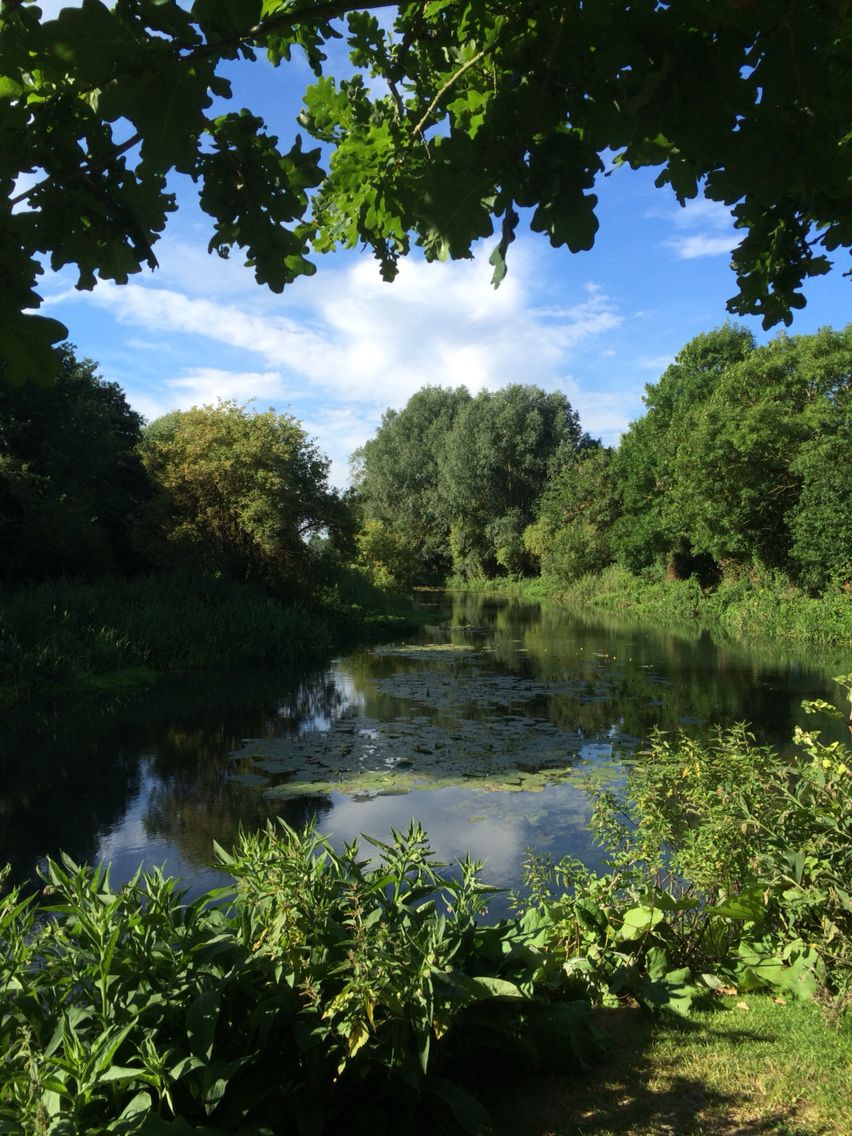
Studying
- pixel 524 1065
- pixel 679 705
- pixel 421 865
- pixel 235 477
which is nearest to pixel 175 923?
pixel 421 865

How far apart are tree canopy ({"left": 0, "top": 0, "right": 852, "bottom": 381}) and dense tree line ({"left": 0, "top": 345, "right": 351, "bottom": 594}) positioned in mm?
15853

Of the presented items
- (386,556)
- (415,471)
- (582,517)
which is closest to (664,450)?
(582,517)

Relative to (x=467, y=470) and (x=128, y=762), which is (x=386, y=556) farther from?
(x=128, y=762)

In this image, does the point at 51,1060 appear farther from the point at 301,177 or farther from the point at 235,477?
the point at 235,477

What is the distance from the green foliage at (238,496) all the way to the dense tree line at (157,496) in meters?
0.03

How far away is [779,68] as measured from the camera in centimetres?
178

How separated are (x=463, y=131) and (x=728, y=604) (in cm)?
2490

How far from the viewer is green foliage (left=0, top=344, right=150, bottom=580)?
54.2ft

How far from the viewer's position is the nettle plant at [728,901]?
10.8 ft

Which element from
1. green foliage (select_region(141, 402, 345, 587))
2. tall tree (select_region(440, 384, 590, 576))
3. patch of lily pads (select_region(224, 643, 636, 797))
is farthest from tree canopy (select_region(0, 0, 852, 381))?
tall tree (select_region(440, 384, 590, 576))

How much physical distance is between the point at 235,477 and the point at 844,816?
18736 mm

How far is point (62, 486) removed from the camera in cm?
1802

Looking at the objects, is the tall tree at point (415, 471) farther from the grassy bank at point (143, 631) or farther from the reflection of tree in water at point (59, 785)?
the reflection of tree in water at point (59, 785)

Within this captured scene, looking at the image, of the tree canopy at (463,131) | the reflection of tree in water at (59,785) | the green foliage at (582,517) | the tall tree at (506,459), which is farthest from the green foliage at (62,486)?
the tall tree at (506,459)
